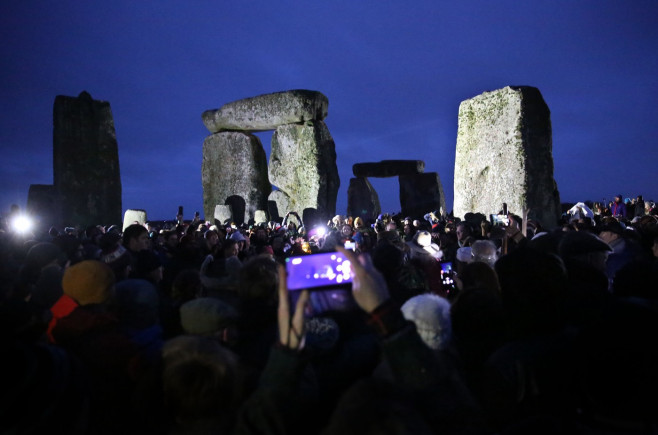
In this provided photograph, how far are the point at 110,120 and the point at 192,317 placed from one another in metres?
12.2

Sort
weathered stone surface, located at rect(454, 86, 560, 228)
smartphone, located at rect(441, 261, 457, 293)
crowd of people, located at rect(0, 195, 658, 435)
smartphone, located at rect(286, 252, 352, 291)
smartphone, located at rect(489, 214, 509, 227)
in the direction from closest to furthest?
crowd of people, located at rect(0, 195, 658, 435) < smartphone, located at rect(286, 252, 352, 291) < smartphone, located at rect(441, 261, 457, 293) < smartphone, located at rect(489, 214, 509, 227) < weathered stone surface, located at rect(454, 86, 560, 228)

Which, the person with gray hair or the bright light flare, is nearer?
the person with gray hair

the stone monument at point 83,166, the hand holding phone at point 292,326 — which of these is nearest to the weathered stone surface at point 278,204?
the stone monument at point 83,166

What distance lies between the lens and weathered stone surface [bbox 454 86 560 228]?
337 inches

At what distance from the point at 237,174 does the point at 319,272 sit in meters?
11.9

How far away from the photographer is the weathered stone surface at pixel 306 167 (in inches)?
481

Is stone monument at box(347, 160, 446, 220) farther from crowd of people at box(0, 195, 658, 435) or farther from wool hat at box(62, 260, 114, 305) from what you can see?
wool hat at box(62, 260, 114, 305)

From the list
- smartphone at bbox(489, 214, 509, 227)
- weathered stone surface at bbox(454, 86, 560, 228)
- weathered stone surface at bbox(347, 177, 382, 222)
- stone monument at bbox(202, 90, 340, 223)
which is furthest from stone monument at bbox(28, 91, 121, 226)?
smartphone at bbox(489, 214, 509, 227)

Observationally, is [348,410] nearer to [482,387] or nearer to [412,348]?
[412,348]

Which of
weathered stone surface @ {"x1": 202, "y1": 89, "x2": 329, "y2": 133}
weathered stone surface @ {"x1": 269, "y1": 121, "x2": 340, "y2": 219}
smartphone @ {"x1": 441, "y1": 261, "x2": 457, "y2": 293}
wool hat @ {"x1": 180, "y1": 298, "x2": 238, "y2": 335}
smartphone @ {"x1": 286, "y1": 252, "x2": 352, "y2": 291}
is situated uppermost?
weathered stone surface @ {"x1": 202, "y1": 89, "x2": 329, "y2": 133}

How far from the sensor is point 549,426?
102 centimetres

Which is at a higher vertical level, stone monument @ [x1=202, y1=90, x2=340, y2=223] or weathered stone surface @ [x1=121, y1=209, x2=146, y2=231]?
stone monument @ [x1=202, y1=90, x2=340, y2=223]

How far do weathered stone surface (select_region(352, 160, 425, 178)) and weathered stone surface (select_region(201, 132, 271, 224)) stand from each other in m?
5.02

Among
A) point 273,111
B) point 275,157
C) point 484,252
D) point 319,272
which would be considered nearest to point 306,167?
point 275,157
